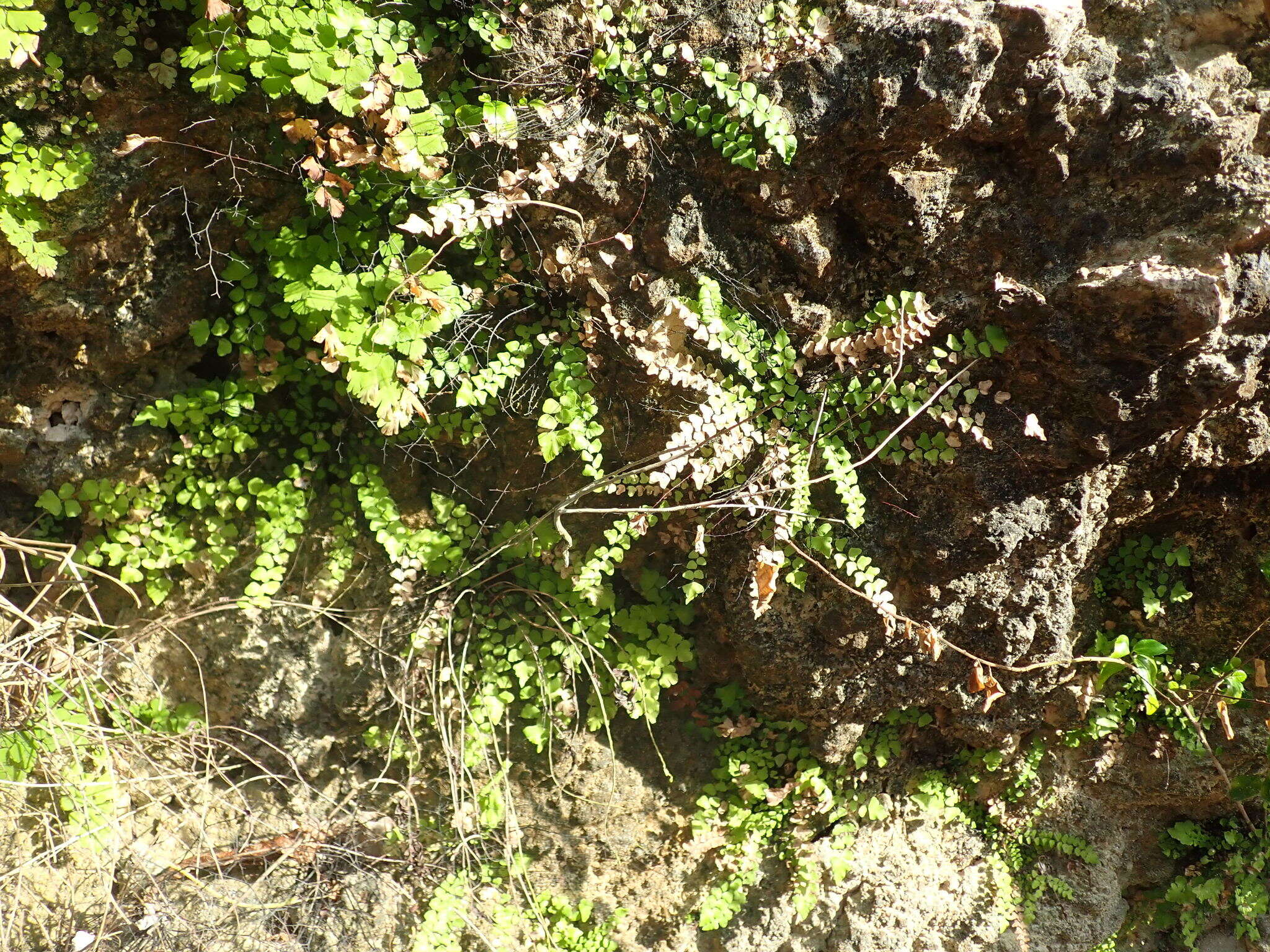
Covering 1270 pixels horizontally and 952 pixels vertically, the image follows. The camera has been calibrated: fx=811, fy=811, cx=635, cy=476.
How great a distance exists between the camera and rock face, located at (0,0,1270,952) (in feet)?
8.52

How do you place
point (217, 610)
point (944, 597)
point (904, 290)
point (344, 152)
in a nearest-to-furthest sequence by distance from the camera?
point (344, 152) < point (904, 290) < point (944, 597) < point (217, 610)

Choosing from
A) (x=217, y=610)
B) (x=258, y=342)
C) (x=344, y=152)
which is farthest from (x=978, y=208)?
(x=217, y=610)

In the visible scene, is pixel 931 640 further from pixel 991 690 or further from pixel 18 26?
pixel 18 26

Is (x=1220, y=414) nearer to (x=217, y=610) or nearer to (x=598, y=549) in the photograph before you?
(x=598, y=549)

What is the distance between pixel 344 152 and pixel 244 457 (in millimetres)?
1297

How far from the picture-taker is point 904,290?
2.81 meters

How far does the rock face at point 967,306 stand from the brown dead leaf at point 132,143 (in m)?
0.06

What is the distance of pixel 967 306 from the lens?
2.81 meters

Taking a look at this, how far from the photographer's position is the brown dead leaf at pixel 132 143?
2.56 m

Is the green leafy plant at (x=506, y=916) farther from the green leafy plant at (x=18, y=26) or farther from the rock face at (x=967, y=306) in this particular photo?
the green leafy plant at (x=18, y=26)

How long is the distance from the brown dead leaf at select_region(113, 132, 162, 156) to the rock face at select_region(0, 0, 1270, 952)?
0.06 meters

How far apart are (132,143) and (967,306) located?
2.79m

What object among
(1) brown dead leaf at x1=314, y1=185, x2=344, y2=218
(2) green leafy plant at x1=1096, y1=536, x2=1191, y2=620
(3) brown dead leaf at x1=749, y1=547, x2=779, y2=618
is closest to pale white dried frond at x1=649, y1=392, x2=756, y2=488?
(3) brown dead leaf at x1=749, y1=547, x2=779, y2=618

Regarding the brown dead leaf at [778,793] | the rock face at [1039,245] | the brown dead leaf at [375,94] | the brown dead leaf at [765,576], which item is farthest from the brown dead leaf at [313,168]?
the brown dead leaf at [778,793]
